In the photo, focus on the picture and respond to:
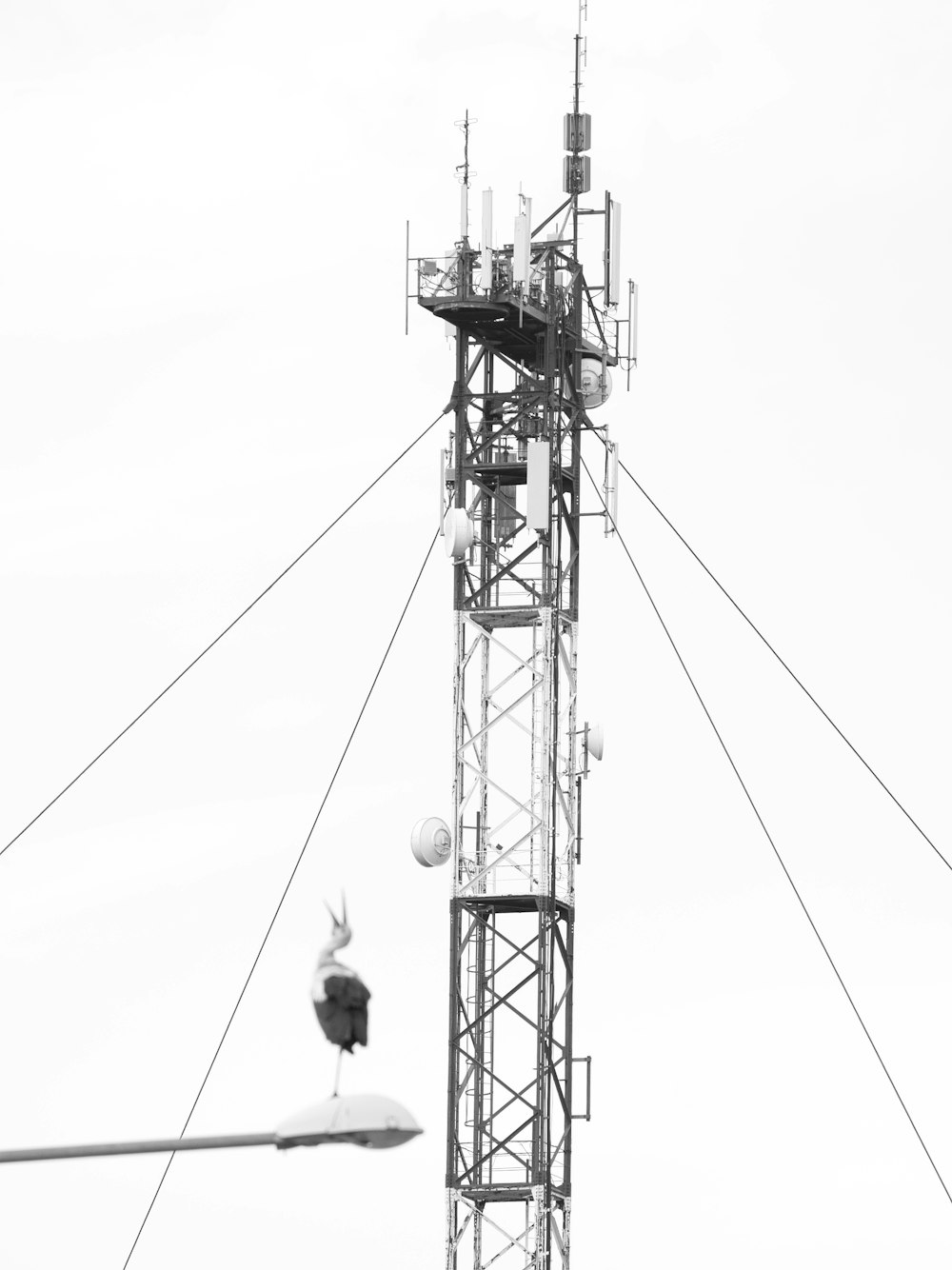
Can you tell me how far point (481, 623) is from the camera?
229 ft

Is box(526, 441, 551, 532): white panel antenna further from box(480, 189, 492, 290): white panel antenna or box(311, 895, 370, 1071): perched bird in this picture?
box(311, 895, 370, 1071): perched bird

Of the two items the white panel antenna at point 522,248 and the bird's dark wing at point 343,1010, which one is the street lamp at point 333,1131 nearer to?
the bird's dark wing at point 343,1010

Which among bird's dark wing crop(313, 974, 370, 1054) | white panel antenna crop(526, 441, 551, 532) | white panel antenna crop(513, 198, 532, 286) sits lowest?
bird's dark wing crop(313, 974, 370, 1054)

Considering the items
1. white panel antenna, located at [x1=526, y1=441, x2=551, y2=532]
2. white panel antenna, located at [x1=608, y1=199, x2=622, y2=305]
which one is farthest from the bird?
white panel antenna, located at [x1=608, y1=199, x2=622, y2=305]

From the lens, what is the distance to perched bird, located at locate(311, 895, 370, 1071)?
86.5ft

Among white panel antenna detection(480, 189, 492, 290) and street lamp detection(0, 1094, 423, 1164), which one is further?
white panel antenna detection(480, 189, 492, 290)

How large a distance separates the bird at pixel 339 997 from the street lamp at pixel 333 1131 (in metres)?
0.80

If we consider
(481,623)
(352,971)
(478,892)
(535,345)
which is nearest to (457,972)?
(478,892)

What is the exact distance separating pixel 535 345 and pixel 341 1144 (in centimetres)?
4593

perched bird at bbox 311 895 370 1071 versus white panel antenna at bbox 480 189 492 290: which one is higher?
white panel antenna at bbox 480 189 492 290

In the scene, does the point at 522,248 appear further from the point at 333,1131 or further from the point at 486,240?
the point at 333,1131

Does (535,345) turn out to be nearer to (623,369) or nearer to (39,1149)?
(623,369)

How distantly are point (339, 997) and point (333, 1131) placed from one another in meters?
1.31

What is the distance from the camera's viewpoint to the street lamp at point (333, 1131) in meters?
25.3
